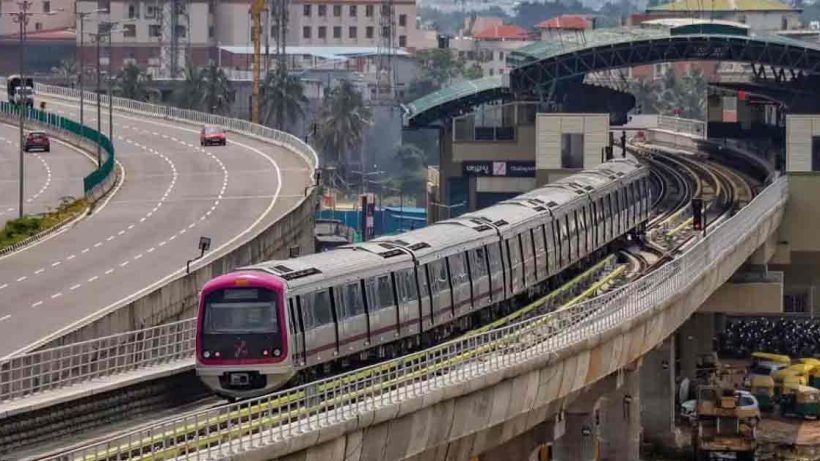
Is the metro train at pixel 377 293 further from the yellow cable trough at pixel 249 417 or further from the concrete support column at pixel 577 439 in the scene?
the concrete support column at pixel 577 439

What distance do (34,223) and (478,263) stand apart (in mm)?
28084

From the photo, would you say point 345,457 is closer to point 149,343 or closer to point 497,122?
point 149,343

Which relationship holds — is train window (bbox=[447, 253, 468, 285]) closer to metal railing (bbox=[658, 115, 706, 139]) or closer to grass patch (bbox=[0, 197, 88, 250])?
grass patch (bbox=[0, 197, 88, 250])

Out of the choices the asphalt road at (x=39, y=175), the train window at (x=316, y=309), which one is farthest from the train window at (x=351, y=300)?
the asphalt road at (x=39, y=175)

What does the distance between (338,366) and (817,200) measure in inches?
2373

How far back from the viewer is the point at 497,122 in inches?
4973

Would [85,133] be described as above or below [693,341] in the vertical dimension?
above

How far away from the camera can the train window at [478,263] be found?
56.2 m

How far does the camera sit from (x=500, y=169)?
125 m

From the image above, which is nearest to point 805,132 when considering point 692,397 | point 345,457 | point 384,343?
point 692,397

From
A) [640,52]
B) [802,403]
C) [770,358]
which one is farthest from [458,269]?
[640,52]

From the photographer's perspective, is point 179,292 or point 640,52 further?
point 640,52

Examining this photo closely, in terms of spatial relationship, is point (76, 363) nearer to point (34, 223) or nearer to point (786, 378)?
point (34, 223)

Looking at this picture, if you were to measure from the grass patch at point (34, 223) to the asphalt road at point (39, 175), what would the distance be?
179 centimetres
